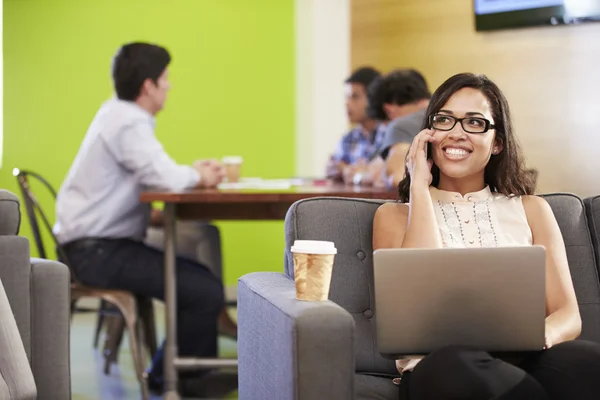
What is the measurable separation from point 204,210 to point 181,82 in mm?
3091

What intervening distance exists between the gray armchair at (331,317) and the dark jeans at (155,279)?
1363 mm

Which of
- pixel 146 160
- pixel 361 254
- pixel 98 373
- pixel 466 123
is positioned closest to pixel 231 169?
pixel 146 160

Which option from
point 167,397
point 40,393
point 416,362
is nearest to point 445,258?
point 416,362

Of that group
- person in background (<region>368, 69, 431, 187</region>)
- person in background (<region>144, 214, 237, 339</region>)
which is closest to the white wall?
person in background (<region>144, 214, 237, 339</region>)

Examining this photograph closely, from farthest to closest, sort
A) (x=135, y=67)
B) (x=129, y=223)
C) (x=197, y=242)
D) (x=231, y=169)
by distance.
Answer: (x=197, y=242), (x=231, y=169), (x=135, y=67), (x=129, y=223)

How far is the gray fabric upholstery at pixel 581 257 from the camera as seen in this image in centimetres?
213

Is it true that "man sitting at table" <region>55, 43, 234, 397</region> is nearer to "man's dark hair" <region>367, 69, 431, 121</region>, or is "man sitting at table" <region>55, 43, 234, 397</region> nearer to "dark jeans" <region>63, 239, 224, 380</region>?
"dark jeans" <region>63, 239, 224, 380</region>

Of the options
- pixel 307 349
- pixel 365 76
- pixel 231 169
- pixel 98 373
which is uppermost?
pixel 365 76

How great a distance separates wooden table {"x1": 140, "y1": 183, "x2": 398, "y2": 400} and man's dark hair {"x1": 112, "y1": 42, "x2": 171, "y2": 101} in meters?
0.65

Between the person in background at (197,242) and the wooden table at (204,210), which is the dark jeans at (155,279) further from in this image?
the person in background at (197,242)

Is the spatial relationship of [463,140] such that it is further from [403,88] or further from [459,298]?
[403,88]

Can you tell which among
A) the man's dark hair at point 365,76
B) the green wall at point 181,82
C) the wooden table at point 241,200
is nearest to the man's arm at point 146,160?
the wooden table at point 241,200

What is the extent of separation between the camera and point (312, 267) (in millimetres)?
1666

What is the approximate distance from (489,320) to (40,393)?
4.57 feet
